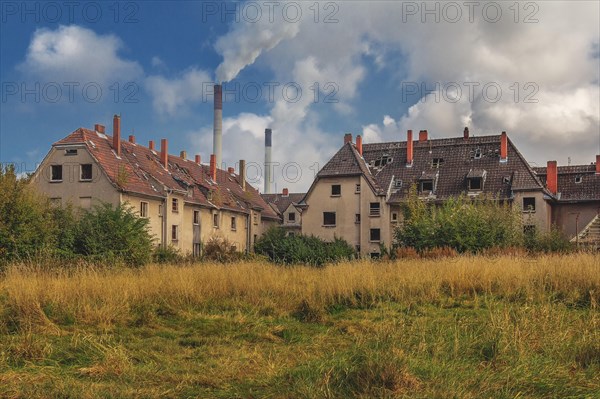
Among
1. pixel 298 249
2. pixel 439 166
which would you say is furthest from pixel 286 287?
pixel 439 166

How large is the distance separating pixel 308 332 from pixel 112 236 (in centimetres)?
2249

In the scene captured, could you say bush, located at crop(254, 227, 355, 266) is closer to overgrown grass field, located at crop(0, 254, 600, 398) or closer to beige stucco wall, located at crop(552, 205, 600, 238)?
overgrown grass field, located at crop(0, 254, 600, 398)

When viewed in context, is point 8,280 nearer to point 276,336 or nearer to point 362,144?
point 276,336

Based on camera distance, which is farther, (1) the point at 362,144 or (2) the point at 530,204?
(1) the point at 362,144

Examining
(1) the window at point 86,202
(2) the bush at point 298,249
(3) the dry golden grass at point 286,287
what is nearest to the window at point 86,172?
(1) the window at point 86,202

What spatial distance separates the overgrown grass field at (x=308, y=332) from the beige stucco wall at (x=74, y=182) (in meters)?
27.5

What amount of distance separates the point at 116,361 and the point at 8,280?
24.1ft

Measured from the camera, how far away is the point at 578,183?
49.8 metres

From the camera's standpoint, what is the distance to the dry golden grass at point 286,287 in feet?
39.7

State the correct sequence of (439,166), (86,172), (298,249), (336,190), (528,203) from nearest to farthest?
(298,249), (86,172), (528,203), (439,166), (336,190)

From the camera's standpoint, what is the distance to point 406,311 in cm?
1254

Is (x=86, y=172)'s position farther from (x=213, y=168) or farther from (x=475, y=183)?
(x=475, y=183)

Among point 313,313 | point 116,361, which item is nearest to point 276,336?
point 313,313

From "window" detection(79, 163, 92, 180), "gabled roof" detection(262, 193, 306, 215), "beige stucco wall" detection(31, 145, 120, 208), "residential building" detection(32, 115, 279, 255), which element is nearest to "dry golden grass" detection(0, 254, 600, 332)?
"residential building" detection(32, 115, 279, 255)
